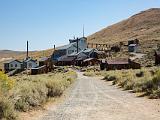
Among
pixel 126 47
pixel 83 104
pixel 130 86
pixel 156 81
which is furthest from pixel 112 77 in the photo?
pixel 126 47

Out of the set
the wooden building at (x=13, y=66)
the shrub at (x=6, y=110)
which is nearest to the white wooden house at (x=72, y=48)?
the wooden building at (x=13, y=66)

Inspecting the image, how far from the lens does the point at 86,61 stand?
10038cm

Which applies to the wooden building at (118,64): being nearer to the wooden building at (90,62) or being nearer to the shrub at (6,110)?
the wooden building at (90,62)

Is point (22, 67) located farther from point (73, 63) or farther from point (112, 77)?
point (112, 77)

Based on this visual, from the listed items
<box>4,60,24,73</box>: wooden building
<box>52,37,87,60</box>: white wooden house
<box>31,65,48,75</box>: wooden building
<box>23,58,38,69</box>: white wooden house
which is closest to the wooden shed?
<box>31,65,48,75</box>: wooden building

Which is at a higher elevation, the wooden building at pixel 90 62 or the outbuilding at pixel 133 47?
the outbuilding at pixel 133 47

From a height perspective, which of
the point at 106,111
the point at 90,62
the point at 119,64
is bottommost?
the point at 106,111

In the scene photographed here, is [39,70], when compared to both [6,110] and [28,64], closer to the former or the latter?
[28,64]

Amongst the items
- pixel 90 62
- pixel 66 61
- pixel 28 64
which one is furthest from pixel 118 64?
pixel 28 64

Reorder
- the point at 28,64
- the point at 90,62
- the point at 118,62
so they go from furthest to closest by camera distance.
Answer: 1. the point at 28,64
2. the point at 90,62
3. the point at 118,62

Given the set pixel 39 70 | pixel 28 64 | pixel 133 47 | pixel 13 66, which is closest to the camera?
pixel 39 70

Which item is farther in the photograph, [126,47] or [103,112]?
[126,47]

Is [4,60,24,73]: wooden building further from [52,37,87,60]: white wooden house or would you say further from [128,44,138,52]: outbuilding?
[128,44,138,52]: outbuilding

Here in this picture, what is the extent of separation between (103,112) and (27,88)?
13.3 ft
